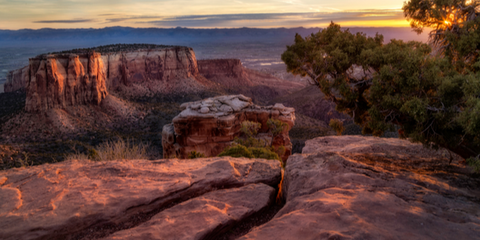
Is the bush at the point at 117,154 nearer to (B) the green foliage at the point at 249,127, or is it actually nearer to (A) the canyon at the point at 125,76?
(B) the green foliage at the point at 249,127

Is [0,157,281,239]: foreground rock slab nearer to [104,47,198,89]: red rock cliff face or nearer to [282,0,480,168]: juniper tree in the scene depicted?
[282,0,480,168]: juniper tree

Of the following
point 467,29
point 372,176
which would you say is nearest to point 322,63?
point 467,29

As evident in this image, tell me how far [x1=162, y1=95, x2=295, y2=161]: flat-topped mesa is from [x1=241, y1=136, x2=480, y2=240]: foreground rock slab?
1709 cm

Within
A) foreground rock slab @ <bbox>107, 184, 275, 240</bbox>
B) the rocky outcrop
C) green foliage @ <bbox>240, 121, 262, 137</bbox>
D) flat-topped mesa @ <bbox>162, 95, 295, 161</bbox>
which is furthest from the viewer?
the rocky outcrop

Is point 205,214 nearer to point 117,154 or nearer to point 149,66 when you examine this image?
point 117,154

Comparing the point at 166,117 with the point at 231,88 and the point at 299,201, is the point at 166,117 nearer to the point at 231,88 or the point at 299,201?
the point at 231,88

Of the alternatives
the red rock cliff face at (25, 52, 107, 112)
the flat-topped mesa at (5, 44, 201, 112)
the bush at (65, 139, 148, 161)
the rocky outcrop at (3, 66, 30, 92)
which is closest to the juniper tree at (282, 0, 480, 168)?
the bush at (65, 139, 148, 161)

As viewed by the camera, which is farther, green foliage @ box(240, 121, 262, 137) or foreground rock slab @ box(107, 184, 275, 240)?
green foliage @ box(240, 121, 262, 137)

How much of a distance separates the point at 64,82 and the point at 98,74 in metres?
7.05

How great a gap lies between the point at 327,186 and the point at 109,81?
213ft

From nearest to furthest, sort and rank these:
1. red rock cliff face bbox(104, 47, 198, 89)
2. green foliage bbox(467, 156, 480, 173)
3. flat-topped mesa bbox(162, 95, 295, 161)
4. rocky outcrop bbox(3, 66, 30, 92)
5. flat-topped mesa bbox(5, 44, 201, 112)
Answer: green foliage bbox(467, 156, 480, 173) → flat-topped mesa bbox(162, 95, 295, 161) → flat-topped mesa bbox(5, 44, 201, 112) → red rock cliff face bbox(104, 47, 198, 89) → rocky outcrop bbox(3, 66, 30, 92)

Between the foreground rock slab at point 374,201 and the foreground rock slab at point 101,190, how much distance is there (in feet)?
5.45

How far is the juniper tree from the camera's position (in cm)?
769

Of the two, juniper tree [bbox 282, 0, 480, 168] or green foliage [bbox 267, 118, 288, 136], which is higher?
juniper tree [bbox 282, 0, 480, 168]
